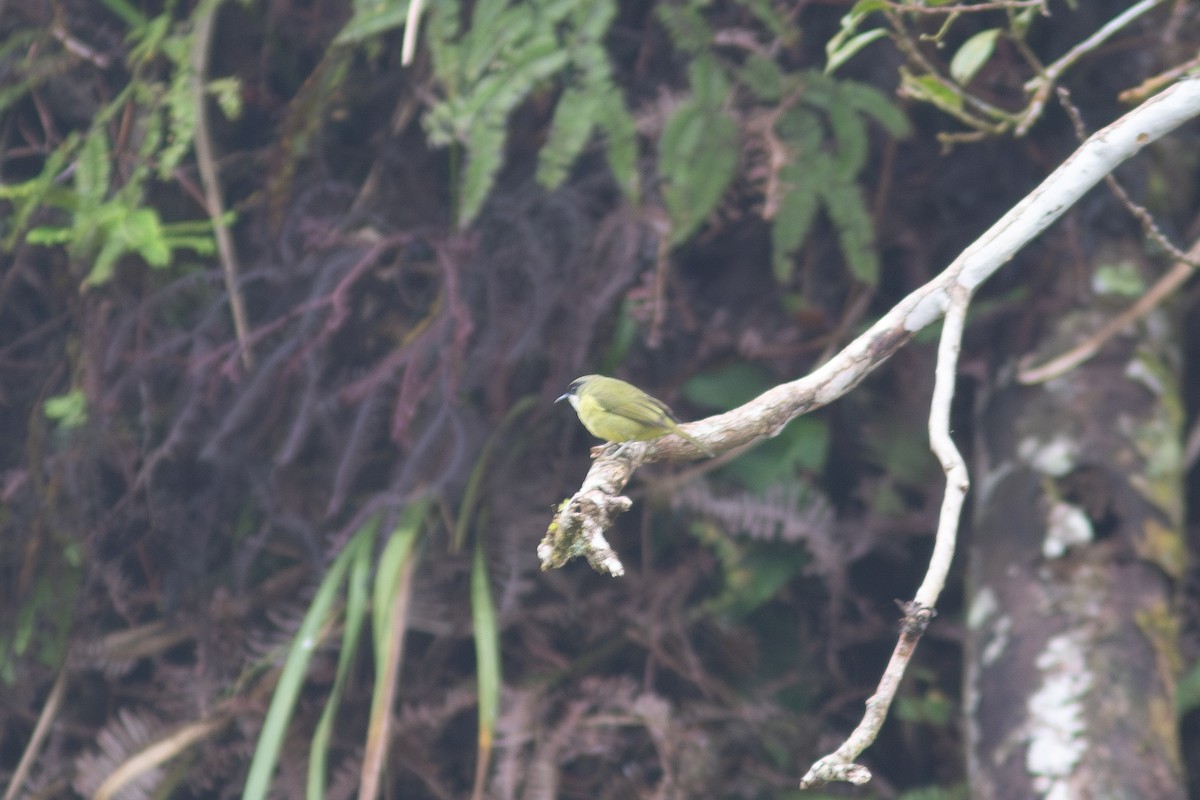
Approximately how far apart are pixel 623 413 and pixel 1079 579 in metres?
1.35

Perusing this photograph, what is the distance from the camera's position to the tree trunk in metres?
2.68

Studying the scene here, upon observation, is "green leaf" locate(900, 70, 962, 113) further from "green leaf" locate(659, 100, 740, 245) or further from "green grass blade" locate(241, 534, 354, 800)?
"green grass blade" locate(241, 534, 354, 800)

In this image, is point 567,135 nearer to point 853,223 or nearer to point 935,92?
point 853,223

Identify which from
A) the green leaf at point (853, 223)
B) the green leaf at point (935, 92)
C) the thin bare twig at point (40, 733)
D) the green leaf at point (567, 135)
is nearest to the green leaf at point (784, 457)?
the green leaf at point (853, 223)

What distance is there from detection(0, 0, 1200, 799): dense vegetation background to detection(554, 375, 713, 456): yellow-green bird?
33.2 inches

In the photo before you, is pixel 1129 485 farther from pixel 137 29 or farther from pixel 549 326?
pixel 137 29

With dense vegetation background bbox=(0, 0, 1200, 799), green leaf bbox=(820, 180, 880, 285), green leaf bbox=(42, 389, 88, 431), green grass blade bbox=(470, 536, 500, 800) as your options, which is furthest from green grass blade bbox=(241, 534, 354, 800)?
green leaf bbox=(820, 180, 880, 285)

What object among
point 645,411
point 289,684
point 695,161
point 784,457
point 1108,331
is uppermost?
point 1108,331

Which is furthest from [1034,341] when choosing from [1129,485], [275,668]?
[275,668]

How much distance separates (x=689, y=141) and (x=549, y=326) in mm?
600

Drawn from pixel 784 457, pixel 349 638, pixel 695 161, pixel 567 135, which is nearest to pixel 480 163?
pixel 567 135

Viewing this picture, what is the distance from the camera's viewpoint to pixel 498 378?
321 centimetres

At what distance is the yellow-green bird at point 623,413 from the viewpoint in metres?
2.10

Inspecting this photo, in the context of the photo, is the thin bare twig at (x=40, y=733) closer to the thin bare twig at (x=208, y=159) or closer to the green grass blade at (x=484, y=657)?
the thin bare twig at (x=208, y=159)
